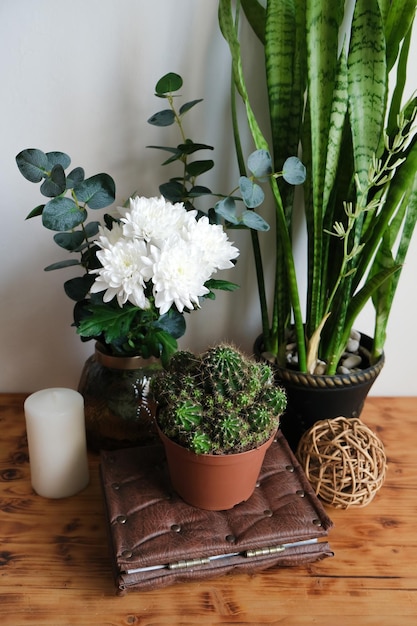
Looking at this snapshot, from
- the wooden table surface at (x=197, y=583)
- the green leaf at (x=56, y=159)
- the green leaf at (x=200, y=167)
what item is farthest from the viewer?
the green leaf at (x=200, y=167)

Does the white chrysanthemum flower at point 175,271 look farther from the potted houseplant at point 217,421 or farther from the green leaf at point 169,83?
the green leaf at point 169,83

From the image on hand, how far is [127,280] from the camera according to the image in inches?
27.1

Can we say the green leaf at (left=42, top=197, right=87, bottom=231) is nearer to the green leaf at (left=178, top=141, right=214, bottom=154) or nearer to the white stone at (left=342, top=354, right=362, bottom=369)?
the green leaf at (left=178, top=141, right=214, bottom=154)

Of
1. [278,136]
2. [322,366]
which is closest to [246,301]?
[322,366]

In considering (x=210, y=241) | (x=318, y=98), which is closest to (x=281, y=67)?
(x=318, y=98)

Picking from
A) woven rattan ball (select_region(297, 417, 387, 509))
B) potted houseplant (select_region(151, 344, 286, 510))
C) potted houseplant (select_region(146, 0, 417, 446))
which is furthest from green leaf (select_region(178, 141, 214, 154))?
woven rattan ball (select_region(297, 417, 387, 509))

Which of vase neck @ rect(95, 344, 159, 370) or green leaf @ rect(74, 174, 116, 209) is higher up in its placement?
green leaf @ rect(74, 174, 116, 209)

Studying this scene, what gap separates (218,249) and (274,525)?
0.34 meters

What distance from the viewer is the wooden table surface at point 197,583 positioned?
0.65 meters

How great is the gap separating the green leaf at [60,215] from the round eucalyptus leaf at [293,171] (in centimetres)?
27

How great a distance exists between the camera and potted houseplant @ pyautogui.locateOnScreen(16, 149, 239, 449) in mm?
689

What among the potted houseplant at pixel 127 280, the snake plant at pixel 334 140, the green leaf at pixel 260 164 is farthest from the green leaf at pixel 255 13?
the potted houseplant at pixel 127 280

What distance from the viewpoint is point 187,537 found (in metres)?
0.68

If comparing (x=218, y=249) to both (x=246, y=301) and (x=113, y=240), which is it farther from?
(x=246, y=301)
